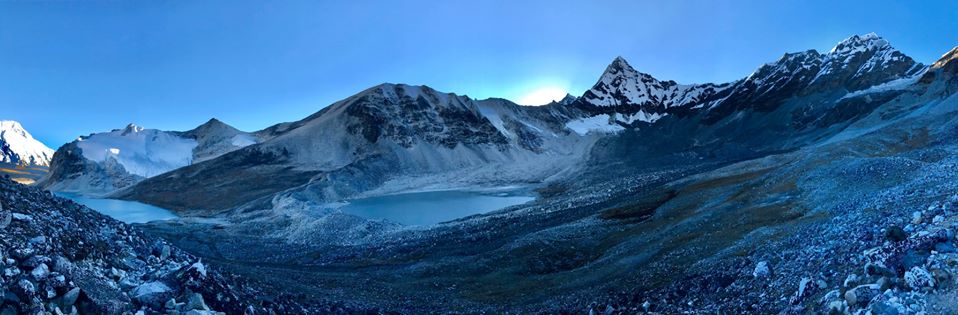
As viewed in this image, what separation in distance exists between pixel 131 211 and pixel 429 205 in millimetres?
56523

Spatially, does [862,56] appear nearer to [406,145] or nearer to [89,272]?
[406,145]

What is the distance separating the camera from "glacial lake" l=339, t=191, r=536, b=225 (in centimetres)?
7575

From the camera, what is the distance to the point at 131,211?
10406 centimetres

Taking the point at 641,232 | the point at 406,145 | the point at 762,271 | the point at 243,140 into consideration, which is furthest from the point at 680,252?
the point at 243,140

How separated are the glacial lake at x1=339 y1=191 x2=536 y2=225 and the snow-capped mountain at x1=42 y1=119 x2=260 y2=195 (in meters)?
99.9

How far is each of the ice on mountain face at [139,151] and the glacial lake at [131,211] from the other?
200ft

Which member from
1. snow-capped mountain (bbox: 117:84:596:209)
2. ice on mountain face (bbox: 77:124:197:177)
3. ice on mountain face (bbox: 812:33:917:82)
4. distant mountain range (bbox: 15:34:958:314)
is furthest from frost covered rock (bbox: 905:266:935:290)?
ice on mountain face (bbox: 77:124:197:177)

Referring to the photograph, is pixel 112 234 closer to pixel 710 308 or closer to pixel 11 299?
pixel 11 299

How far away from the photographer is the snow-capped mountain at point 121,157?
167 metres

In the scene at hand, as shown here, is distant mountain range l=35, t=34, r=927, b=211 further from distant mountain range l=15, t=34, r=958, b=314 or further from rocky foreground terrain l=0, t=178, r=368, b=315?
rocky foreground terrain l=0, t=178, r=368, b=315

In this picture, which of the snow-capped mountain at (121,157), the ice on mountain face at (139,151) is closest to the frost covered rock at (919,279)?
the snow-capped mountain at (121,157)

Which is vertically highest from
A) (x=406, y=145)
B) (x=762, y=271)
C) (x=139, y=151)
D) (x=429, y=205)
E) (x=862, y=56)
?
(x=862, y=56)

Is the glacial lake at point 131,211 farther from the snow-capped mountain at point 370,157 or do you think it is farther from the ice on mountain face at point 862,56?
the ice on mountain face at point 862,56

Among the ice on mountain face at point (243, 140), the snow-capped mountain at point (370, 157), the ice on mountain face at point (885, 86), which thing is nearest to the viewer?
the snow-capped mountain at point (370, 157)
